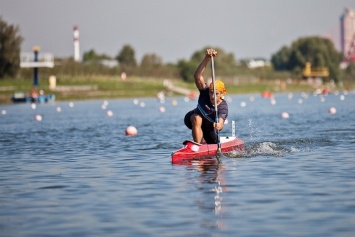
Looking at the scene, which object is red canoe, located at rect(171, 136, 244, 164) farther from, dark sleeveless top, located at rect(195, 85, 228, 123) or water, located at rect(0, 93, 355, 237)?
dark sleeveless top, located at rect(195, 85, 228, 123)

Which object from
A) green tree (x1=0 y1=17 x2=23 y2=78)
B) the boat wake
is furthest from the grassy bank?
the boat wake

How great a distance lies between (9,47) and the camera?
116 meters

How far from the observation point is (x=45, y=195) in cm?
1600

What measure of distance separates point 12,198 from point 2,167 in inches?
225

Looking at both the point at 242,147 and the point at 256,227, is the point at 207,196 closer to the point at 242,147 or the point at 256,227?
the point at 256,227

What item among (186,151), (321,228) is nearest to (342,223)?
(321,228)

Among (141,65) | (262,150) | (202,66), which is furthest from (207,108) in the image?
(141,65)

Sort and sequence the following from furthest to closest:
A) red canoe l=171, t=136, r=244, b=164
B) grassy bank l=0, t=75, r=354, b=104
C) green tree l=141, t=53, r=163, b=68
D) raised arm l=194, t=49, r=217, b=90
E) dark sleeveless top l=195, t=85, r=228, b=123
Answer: green tree l=141, t=53, r=163, b=68
grassy bank l=0, t=75, r=354, b=104
dark sleeveless top l=195, t=85, r=228, b=123
raised arm l=194, t=49, r=217, b=90
red canoe l=171, t=136, r=244, b=164

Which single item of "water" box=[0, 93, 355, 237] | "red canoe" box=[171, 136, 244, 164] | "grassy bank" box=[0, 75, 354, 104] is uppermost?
"grassy bank" box=[0, 75, 354, 104]

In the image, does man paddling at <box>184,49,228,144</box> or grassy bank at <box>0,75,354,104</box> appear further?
grassy bank at <box>0,75,354,104</box>

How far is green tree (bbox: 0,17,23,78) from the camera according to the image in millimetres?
115062

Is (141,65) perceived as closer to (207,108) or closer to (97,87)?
(97,87)

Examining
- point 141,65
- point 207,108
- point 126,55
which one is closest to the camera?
point 207,108

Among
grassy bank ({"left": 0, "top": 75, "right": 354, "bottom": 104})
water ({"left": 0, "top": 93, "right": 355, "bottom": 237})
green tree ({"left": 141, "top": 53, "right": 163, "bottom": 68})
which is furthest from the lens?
green tree ({"left": 141, "top": 53, "right": 163, "bottom": 68})
